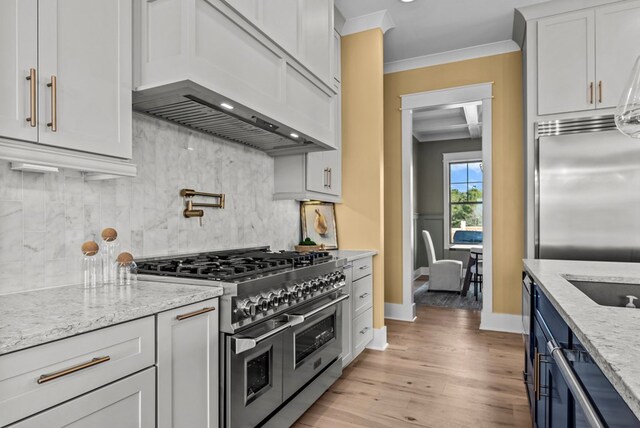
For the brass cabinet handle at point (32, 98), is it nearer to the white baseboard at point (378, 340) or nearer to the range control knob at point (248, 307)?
the range control knob at point (248, 307)

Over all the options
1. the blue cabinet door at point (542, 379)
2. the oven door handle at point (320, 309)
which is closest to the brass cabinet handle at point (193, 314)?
the oven door handle at point (320, 309)

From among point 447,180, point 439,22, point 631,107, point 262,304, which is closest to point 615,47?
point 439,22

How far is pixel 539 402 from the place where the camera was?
169 cm

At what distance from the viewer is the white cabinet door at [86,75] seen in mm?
1310

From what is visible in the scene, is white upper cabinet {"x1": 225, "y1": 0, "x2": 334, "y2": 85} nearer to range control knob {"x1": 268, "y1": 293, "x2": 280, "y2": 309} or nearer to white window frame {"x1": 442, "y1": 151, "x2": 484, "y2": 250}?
range control knob {"x1": 268, "y1": 293, "x2": 280, "y2": 309}

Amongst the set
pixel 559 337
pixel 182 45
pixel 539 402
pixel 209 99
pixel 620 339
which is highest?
pixel 182 45

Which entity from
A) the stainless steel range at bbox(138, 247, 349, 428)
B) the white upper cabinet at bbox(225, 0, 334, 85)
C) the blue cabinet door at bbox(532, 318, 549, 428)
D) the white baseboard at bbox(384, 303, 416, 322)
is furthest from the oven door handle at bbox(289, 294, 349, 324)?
the white baseboard at bbox(384, 303, 416, 322)

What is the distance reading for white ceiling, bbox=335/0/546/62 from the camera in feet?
11.3

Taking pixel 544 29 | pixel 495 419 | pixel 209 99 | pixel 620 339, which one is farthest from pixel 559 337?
pixel 544 29

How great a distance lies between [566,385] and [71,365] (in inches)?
54.4

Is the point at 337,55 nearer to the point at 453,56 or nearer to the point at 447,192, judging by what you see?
the point at 453,56

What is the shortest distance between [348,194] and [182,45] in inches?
91.4

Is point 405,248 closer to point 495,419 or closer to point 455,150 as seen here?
point 495,419

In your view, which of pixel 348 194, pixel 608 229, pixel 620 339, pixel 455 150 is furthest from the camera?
pixel 455 150
